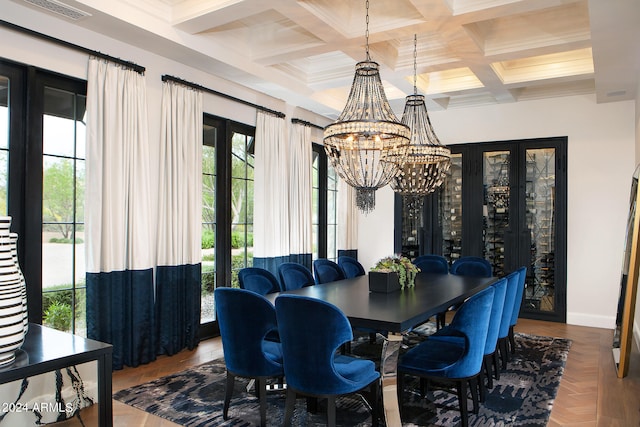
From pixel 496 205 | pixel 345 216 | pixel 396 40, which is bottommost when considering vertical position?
pixel 345 216

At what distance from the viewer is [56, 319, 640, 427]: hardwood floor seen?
3102 mm

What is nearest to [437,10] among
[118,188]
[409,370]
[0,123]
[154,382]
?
[409,370]

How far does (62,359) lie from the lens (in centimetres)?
183

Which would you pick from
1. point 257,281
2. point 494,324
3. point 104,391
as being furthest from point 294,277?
point 104,391

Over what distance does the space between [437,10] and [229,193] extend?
117 inches

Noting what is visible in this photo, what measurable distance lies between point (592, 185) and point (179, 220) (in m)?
5.27

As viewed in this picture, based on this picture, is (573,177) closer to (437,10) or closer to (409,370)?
(437,10)

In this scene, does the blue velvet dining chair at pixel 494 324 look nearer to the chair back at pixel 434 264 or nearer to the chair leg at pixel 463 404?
the chair leg at pixel 463 404

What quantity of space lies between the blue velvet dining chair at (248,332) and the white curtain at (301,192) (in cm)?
331

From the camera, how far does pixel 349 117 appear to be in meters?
3.55

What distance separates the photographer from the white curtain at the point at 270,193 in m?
5.68

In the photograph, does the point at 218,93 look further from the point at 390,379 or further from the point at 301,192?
the point at 390,379

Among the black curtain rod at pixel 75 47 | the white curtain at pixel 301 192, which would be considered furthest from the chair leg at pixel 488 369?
the black curtain rod at pixel 75 47

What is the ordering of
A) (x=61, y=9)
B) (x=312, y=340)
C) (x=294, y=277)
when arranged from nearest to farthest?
(x=312, y=340) < (x=61, y=9) < (x=294, y=277)
